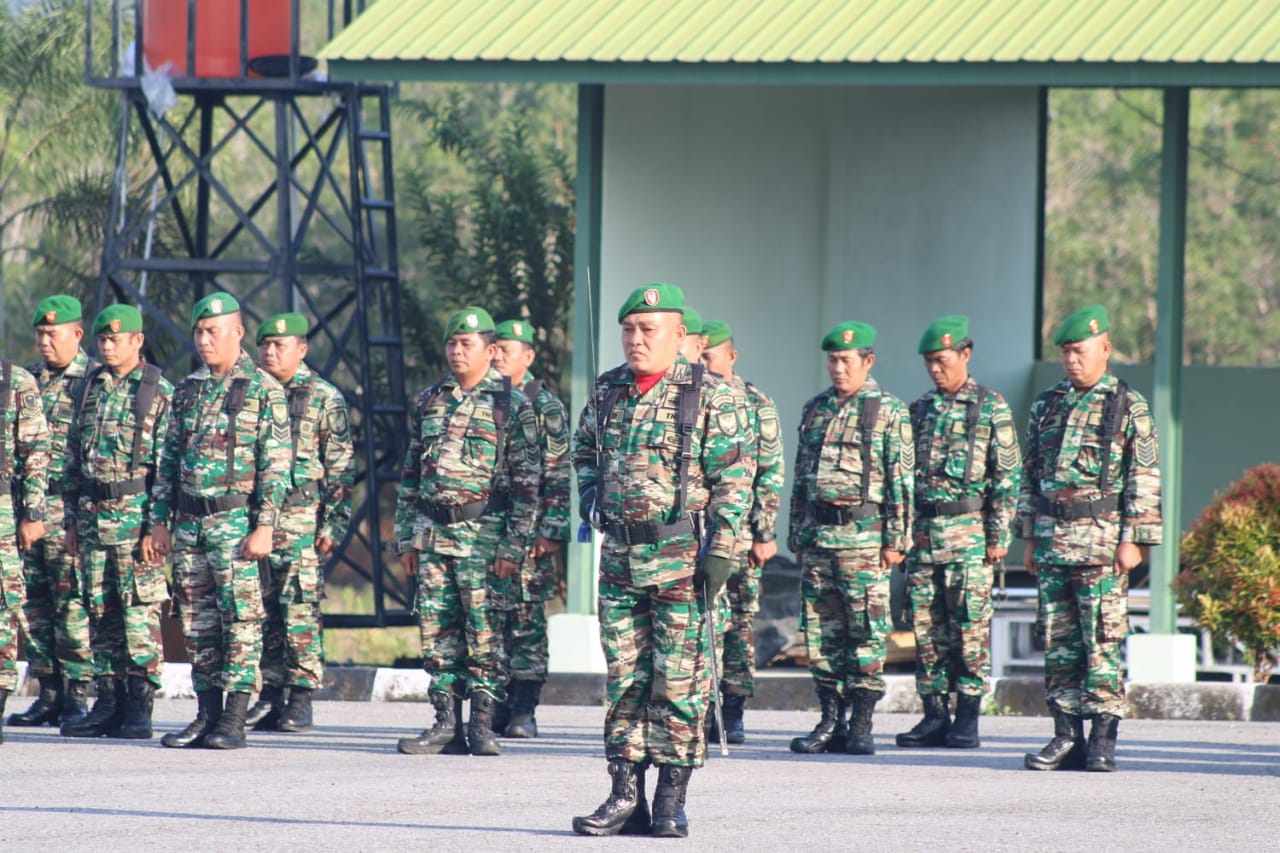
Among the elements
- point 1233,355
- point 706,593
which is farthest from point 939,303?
point 1233,355

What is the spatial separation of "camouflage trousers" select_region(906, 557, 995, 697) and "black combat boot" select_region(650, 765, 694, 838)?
10.7 feet

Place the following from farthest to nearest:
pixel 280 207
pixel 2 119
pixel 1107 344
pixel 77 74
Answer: pixel 2 119
pixel 77 74
pixel 280 207
pixel 1107 344

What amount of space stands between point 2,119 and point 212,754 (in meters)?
17.0

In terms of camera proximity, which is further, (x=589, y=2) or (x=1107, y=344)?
(x=589, y=2)

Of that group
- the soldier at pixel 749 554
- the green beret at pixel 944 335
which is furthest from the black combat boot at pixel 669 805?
the green beret at pixel 944 335

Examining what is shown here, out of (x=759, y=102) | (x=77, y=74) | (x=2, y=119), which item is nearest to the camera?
(x=759, y=102)

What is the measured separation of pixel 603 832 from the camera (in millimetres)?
7320

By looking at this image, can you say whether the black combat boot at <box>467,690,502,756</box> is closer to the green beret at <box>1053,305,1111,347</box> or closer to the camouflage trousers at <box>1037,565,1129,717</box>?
the camouflage trousers at <box>1037,565,1129,717</box>

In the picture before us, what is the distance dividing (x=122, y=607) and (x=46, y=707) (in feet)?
3.45

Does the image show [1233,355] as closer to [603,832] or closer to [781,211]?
[781,211]

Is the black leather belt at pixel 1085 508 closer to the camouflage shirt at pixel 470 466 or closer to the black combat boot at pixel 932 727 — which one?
the black combat boot at pixel 932 727

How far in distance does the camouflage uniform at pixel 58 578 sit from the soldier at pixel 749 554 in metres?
3.28

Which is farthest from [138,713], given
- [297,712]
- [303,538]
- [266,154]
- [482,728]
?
[266,154]

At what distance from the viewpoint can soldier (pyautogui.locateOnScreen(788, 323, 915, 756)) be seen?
33.3ft
